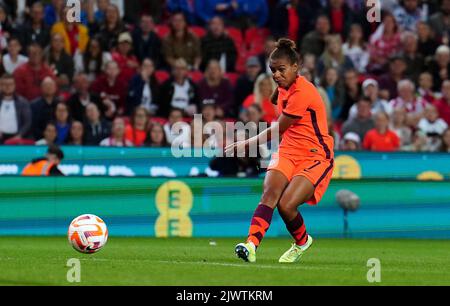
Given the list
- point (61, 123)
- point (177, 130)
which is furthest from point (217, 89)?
point (61, 123)

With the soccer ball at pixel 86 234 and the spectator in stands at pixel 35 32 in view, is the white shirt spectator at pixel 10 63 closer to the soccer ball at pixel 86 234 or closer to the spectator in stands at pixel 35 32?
the spectator in stands at pixel 35 32

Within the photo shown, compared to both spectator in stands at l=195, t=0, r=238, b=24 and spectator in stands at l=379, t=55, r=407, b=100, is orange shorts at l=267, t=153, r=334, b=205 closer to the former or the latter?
spectator in stands at l=379, t=55, r=407, b=100

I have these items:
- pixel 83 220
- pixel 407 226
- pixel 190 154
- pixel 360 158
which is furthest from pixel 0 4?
pixel 83 220

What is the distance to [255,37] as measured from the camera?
2405 cm

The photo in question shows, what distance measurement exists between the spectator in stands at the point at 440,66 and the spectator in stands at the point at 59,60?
7343 mm

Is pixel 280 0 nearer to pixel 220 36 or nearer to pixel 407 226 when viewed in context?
pixel 220 36

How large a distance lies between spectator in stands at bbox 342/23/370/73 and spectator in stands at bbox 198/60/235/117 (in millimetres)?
2765

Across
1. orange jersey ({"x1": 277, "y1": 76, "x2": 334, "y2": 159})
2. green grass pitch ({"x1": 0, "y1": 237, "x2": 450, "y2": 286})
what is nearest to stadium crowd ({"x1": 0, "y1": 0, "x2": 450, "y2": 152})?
green grass pitch ({"x1": 0, "y1": 237, "x2": 450, "y2": 286})

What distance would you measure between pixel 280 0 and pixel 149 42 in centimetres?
318

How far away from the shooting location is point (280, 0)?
24078mm

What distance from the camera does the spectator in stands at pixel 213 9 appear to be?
922 inches

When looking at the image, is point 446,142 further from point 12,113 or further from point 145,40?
point 12,113

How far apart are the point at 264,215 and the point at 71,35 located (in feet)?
35.8

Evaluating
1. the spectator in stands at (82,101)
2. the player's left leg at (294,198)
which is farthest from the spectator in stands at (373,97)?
the player's left leg at (294,198)
